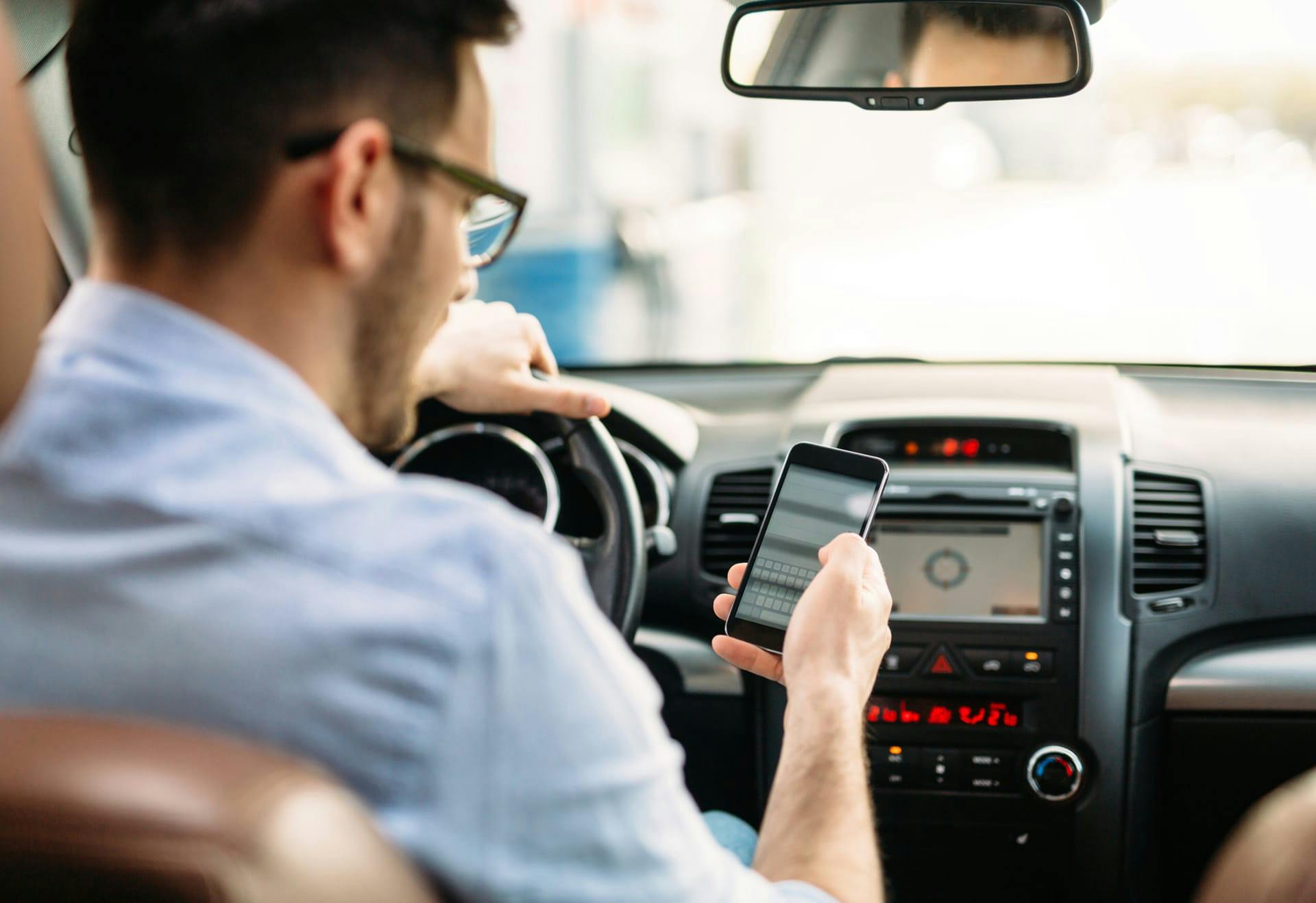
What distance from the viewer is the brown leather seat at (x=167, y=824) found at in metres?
0.88

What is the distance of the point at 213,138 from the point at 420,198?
0.19 metres

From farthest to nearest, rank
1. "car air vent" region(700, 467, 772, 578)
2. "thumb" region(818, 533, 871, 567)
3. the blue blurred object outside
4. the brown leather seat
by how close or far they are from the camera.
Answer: the blue blurred object outside < "car air vent" region(700, 467, 772, 578) < "thumb" region(818, 533, 871, 567) < the brown leather seat

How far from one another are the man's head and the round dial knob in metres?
1.89

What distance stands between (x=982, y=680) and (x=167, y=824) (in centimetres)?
208

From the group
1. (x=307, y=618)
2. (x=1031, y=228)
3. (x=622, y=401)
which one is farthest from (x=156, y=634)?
(x=1031, y=228)

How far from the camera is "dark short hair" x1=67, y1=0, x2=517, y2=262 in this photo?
118cm

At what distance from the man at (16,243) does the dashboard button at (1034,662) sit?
1998 mm

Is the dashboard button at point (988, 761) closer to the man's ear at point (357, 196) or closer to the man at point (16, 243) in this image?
the man's ear at point (357, 196)

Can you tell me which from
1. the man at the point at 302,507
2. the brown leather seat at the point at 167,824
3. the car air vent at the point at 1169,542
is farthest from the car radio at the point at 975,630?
the brown leather seat at the point at 167,824

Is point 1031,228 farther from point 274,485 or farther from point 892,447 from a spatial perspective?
point 274,485

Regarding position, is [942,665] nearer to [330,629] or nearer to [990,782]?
[990,782]

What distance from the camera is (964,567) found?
9.13 feet

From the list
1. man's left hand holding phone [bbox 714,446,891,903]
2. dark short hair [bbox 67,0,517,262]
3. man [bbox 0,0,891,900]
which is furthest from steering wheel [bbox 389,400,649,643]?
dark short hair [bbox 67,0,517,262]

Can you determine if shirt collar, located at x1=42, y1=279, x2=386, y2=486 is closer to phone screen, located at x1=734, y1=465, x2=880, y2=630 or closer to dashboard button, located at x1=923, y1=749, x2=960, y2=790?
phone screen, located at x1=734, y1=465, x2=880, y2=630
